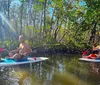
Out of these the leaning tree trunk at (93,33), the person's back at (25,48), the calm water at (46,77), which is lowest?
the calm water at (46,77)

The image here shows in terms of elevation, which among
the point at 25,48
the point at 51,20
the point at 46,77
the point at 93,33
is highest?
the point at 51,20

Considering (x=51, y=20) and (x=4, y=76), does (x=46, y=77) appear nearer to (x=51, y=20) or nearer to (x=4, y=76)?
(x=4, y=76)

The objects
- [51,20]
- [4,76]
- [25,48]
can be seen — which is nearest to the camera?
[4,76]

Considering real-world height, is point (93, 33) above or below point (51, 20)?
below

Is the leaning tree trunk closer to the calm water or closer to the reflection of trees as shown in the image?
the calm water

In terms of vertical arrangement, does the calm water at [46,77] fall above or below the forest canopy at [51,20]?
below

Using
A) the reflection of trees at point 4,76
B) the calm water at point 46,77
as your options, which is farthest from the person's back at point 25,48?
the reflection of trees at point 4,76

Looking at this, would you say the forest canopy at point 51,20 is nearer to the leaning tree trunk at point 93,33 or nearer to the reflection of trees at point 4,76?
the leaning tree trunk at point 93,33

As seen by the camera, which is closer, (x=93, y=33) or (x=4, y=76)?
(x=4, y=76)

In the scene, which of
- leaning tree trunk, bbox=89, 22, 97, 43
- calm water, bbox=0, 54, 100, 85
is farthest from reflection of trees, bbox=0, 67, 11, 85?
leaning tree trunk, bbox=89, 22, 97, 43

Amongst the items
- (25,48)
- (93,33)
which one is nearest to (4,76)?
(25,48)

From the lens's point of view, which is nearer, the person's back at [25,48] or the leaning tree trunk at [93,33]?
the person's back at [25,48]

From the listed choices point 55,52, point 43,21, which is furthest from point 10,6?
point 55,52

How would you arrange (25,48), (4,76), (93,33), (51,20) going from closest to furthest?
(4,76) < (25,48) < (51,20) < (93,33)
